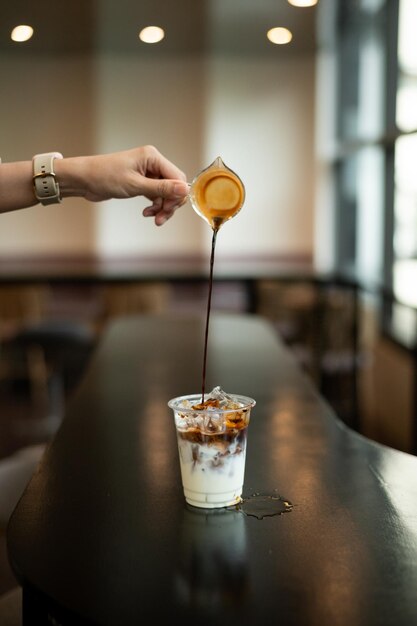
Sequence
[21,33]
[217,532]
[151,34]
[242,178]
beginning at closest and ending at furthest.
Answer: [217,532] < [21,33] < [151,34] < [242,178]

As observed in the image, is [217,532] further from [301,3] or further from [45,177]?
[301,3]

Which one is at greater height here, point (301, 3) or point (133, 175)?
point (301, 3)

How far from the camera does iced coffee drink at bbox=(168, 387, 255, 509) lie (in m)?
1.19

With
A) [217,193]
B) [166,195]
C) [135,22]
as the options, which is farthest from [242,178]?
[217,193]

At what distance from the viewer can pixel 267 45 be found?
8.36 feet

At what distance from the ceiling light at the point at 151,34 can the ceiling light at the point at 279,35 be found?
0.94 ft

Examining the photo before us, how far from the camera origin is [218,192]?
1366 millimetres

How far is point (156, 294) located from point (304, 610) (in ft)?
14.2

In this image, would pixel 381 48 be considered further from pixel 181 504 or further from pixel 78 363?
pixel 181 504

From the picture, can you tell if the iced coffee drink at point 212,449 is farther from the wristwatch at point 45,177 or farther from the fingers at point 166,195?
the wristwatch at point 45,177

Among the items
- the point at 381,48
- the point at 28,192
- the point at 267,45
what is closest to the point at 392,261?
the point at 381,48

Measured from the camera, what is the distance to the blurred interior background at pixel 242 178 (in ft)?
7.96

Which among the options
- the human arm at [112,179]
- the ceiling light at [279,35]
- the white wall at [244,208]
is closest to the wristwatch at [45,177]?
the human arm at [112,179]

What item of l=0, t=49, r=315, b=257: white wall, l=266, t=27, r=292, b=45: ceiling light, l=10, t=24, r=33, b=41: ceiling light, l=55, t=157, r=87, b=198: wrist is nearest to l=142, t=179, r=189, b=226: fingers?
l=55, t=157, r=87, b=198: wrist
